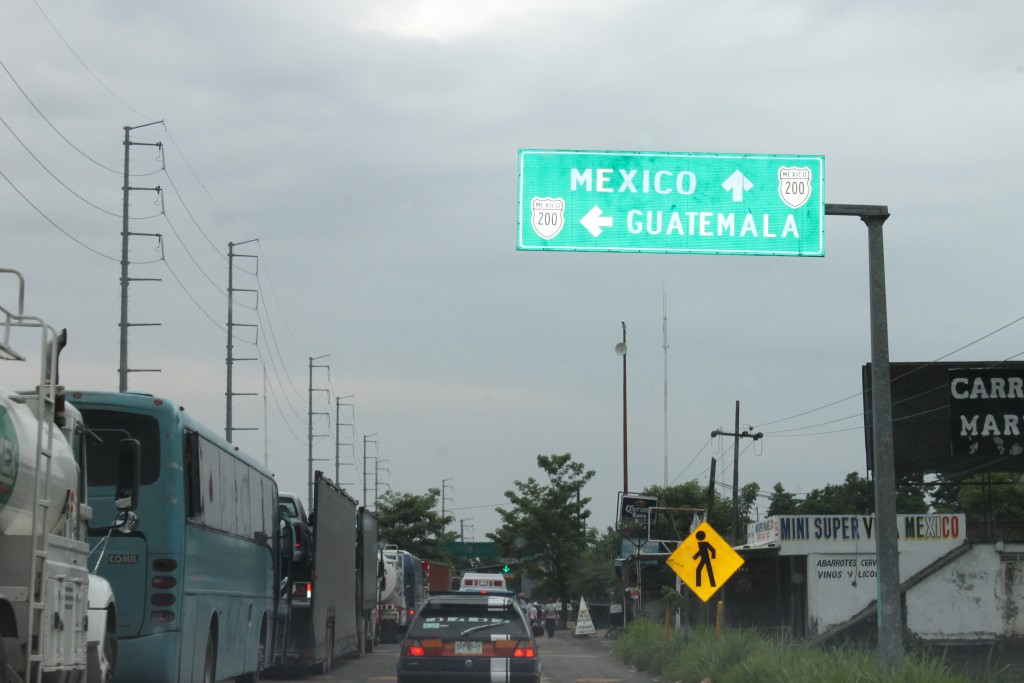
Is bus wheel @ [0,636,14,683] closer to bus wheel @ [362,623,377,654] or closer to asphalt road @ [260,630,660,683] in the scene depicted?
asphalt road @ [260,630,660,683]

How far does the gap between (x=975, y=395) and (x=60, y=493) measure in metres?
18.7

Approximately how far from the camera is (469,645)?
1498cm

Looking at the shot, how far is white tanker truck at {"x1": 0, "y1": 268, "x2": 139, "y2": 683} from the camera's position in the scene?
8281mm

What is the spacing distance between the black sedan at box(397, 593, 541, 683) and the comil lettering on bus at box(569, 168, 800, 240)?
498 cm

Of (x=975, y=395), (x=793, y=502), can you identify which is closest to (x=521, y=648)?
(x=975, y=395)

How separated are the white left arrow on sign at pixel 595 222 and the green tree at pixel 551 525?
60419mm

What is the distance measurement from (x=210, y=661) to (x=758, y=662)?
7451mm

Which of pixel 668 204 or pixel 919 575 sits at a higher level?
pixel 668 204

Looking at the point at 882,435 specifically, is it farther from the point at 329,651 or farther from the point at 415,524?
the point at 415,524

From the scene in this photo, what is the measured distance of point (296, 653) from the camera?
70.9 ft

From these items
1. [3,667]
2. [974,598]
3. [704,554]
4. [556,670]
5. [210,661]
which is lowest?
[556,670]

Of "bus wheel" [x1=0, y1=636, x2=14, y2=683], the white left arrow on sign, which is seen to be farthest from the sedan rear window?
"bus wheel" [x1=0, y1=636, x2=14, y2=683]

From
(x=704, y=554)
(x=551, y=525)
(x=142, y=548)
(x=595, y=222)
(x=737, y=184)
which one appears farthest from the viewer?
(x=551, y=525)

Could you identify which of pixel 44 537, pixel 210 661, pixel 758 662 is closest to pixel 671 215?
pixel 758 662
